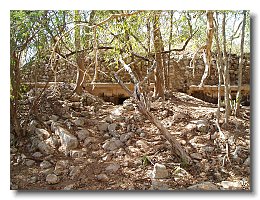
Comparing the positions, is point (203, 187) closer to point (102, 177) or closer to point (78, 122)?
point (102, 177)

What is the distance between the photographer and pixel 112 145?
7.89 feet

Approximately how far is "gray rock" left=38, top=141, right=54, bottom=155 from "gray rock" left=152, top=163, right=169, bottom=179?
68 centimetres

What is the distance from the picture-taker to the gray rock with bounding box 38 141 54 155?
2.39 m

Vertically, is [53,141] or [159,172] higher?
[53,141]

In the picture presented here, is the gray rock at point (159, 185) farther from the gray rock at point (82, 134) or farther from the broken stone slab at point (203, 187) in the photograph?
the gray rock at point (82, 134)

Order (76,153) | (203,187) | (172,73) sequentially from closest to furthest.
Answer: (203,187), (76,153), (172,73)

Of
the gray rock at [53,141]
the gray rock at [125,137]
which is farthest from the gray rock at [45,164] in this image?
the gray rock at [125,137]

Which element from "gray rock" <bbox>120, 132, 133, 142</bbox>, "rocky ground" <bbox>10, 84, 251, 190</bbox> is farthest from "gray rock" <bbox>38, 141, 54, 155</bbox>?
"gray rock" <bbox>120, 132, 133, 142</bbox>

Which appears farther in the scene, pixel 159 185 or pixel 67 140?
pixel 67 140

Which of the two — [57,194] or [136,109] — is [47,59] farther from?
[57,194]

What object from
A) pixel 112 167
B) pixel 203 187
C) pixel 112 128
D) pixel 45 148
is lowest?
pixel 203 187

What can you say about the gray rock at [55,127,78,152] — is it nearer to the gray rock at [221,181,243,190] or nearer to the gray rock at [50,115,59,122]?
the gray rock at [50,115,59,122]

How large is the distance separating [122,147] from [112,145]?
0.22 ft

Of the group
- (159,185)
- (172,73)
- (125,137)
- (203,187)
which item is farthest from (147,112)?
(203,187)
